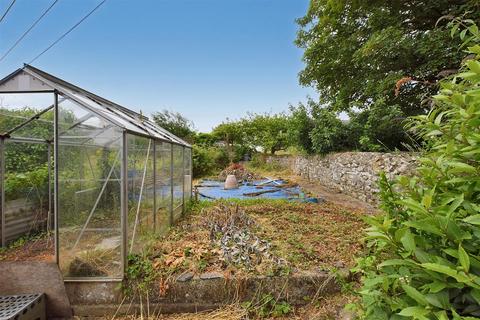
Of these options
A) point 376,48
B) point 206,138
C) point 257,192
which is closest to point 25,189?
point 257,192

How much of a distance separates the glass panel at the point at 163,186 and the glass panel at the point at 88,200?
1131mm

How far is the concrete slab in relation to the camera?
3027 millimetres

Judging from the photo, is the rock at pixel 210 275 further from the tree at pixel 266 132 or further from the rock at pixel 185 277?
the tree at pixel 266 132

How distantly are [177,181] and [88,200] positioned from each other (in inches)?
104

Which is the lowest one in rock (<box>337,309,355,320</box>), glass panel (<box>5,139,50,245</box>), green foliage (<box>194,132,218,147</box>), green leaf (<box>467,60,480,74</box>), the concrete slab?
rock (<box>337,309,355,320</box>)

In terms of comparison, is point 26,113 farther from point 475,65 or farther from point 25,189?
point 475,65

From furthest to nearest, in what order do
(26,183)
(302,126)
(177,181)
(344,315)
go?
1. (302,126)
2. (177,181)
3. (26,183)
4. (344,315)

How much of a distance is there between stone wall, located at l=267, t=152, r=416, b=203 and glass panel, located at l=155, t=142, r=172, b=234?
3.77 meters

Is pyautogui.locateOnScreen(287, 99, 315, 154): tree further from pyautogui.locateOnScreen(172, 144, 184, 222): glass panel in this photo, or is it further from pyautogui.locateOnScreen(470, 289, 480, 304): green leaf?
pyautogui.locateOnScreen(470, 289, 480, 304): green leaf

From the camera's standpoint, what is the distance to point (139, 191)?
3.62 m

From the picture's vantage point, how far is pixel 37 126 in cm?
453

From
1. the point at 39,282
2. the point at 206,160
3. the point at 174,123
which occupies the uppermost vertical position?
the point at 174,123

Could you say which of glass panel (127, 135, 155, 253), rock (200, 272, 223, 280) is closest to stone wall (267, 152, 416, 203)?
rock (200, 272, 223, 280)

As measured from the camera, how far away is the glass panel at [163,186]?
4461 mm
